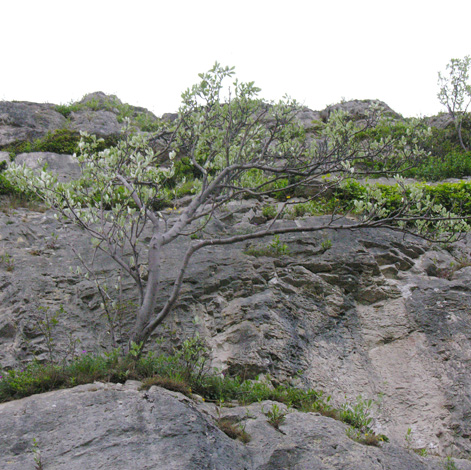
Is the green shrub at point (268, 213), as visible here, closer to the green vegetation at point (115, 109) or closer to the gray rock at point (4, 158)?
the green vegetation at point (115, 109)

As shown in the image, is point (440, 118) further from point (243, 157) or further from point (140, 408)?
point (140, 408)

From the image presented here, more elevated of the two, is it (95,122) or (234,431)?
(95,122)

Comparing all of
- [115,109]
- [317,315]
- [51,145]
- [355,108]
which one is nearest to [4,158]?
[51,145]

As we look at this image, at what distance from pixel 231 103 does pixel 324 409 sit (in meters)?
7.14

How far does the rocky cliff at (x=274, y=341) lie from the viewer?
634 cm

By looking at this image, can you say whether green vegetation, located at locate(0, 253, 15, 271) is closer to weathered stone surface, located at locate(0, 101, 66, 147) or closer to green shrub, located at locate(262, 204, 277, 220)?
green shrub, located at locate(262, 204, 277, 220)

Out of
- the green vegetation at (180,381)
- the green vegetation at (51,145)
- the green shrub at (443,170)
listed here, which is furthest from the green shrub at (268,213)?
the green vegetation at (51,145)

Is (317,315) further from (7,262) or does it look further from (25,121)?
(25,121)

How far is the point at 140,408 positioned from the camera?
260 inches

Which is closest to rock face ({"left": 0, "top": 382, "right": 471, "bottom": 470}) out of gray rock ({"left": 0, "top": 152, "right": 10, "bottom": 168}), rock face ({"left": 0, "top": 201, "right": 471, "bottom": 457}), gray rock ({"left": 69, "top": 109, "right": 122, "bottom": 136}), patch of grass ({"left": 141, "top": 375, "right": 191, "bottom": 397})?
patch of grass ({"left": 141, "top": 375, "right": 191, "bottom": 397})

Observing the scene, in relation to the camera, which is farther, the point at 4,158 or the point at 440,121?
the point at 440,121

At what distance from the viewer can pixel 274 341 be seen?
30.5 feet

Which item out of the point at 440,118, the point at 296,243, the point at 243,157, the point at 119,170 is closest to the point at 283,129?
the point at 243,157

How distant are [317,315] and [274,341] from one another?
138 centimetres
